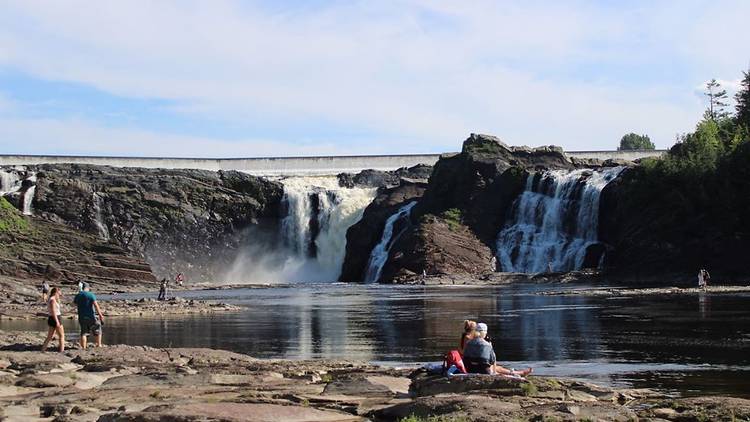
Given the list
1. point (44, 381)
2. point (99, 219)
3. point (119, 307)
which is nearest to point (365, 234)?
point (99, 219)

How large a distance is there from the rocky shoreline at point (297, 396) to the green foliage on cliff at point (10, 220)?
6761cm

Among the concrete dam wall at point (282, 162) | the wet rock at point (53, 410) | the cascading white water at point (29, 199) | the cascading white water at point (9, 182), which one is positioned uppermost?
the concrete dam wall at point (282, 162)

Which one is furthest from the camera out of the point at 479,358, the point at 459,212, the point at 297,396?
the point at 459,212

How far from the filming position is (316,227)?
4358 inches

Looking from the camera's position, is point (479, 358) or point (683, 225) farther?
point (683, 225)

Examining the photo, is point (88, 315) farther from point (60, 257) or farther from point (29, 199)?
point (29, 199)

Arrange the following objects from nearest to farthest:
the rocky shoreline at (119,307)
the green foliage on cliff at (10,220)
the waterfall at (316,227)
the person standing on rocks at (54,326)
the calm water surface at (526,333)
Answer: the calm water surface at (526,333), the person standing on rocks at (54,326), the rocky shoreline at (119,307), the green foliage on cliff at (10,220), the waterfall at (316,227)

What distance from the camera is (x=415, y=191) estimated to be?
371ft

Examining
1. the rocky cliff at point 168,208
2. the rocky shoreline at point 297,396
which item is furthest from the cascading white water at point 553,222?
the rocky shoreline at point 297,396

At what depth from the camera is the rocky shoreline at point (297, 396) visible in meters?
16.0

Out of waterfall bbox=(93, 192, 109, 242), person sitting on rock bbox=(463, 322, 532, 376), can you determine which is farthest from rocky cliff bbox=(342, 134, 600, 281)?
person sitting on rock bbox=(463, 322, 532, 376)

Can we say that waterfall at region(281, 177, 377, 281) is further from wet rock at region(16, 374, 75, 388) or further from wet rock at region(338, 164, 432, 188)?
wet rock at region(16, 374, 75, 388)

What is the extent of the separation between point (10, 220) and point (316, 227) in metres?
31.4

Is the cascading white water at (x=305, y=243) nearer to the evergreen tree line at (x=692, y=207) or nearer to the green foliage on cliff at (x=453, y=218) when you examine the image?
the green foliage on cliff at (x=453, y=218)
